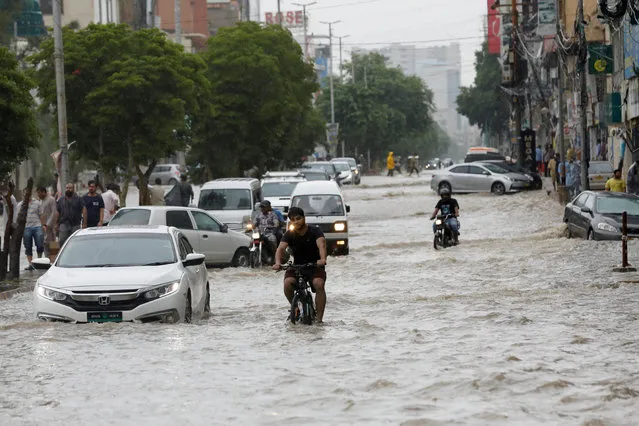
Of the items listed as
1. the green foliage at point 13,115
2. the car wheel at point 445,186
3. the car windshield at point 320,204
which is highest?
the green foliage at point 13,115

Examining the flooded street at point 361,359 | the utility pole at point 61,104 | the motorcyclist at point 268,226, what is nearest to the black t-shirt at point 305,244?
the flooded street at point 361,359

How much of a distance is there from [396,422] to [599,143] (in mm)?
51554

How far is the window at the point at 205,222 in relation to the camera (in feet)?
89.6

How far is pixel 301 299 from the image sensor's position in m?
16.2

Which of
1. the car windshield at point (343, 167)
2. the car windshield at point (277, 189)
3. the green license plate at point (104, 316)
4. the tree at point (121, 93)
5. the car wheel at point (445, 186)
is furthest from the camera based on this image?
the car windshield at point (343, 167)

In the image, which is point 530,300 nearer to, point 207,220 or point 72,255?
point 72,255

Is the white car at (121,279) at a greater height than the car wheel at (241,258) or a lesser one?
greater

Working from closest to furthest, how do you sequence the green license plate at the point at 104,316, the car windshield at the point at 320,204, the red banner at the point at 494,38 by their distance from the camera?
the green license plate at the point at 104,316 → the car windshield at the point at 320,204 → the red banner at the point at 494,38

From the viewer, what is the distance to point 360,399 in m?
11.2

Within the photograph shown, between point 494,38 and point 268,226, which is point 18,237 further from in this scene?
point 494,38

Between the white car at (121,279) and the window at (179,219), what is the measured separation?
30.6 feet

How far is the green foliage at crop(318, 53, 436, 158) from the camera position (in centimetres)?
12712

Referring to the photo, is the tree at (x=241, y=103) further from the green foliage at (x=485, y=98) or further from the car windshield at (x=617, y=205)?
the green foliage at (x=485, y=98)

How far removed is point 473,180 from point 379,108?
67003mm
